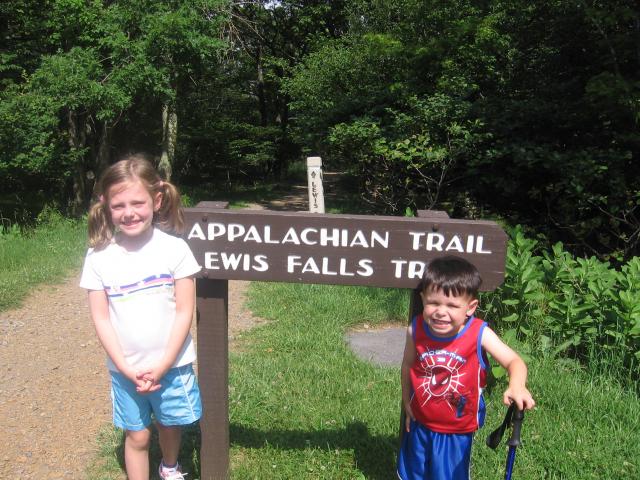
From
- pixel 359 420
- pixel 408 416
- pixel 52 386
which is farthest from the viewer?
pixel 52 386

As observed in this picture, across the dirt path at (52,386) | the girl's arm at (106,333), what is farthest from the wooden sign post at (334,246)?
the dirt path at (52,386)

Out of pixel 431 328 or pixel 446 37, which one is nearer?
pixel 431 328

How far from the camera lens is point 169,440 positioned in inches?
95.5

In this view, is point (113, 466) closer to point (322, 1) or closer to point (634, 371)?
point (634, 371)

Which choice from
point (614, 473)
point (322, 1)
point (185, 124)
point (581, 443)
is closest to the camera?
point (614, 473)

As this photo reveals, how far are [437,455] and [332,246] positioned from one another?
0.89 metres

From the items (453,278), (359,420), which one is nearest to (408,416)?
(453,278)

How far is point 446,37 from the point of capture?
30.9 feet

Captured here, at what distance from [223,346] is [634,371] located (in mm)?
2604

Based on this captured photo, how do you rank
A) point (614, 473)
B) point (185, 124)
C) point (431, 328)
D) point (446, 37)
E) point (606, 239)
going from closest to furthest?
point (431, 328)
point (614, 473)
point (606, 239)
point (446, 37)
point (185, 124)

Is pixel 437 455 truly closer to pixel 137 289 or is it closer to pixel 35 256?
pixel 137 289

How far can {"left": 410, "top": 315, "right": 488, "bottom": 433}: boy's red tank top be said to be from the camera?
2.06 meters

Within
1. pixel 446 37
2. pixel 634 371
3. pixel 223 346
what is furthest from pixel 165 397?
pixel 446 37

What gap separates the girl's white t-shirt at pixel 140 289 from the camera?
213 centimetres
